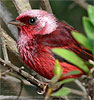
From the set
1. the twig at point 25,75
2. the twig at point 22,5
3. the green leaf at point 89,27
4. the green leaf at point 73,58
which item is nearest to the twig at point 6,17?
the twig at point 22,5

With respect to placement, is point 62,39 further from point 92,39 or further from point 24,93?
point 92,39

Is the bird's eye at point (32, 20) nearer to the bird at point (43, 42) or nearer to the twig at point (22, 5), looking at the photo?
the bird at point (43, 42)

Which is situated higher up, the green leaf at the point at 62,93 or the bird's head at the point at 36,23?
the green leaf at the point at 62,93

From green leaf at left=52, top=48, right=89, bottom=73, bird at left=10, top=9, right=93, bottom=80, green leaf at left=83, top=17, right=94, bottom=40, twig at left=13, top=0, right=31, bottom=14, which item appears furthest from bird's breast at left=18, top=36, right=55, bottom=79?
green leaf at left=83, top=17, right=94, bottom=40

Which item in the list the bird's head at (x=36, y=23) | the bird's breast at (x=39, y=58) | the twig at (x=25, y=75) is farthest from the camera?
the bird's head at (x=36, y=23)

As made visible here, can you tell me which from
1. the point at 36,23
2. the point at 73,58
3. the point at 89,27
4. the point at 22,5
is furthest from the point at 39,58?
the point at 89,27

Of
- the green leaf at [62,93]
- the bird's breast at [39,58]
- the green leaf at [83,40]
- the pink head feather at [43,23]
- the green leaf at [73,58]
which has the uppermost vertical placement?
the green leaf at [83,40]

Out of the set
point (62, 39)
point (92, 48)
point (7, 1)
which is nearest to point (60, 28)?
point (62, 39)

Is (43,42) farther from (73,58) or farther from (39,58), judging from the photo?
(73,58)
